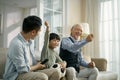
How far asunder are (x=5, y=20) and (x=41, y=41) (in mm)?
2853

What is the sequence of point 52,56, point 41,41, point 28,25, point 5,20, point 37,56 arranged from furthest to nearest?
point 5,20
point 41,41
point 37,56
point 52,56
point 28,25

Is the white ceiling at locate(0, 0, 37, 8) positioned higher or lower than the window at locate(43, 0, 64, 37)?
higher

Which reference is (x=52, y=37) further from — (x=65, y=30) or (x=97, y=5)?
(x=97, y=5)

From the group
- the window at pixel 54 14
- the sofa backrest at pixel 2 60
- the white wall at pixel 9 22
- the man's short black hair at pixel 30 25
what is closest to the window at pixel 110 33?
the window at pixel 54 14

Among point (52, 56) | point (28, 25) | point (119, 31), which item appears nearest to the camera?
point (28, 25)

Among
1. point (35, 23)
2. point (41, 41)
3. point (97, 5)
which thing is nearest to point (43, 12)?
point (41, 41)

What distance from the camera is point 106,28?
4812mm

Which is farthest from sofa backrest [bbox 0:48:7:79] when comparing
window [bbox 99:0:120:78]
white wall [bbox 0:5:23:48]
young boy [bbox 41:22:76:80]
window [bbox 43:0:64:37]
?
white wall [bbox 0:5:23:48]

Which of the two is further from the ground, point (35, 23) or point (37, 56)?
point (35, 23)

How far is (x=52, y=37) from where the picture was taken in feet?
9.02

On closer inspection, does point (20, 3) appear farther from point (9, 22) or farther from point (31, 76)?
point (31, 76)

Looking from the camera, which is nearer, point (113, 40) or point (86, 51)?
point (113, 40)

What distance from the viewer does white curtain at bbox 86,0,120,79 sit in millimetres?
4656

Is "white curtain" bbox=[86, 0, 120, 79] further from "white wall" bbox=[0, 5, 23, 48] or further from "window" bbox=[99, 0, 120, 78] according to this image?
"white wall" bbox=[0, 5, 23, 48]
